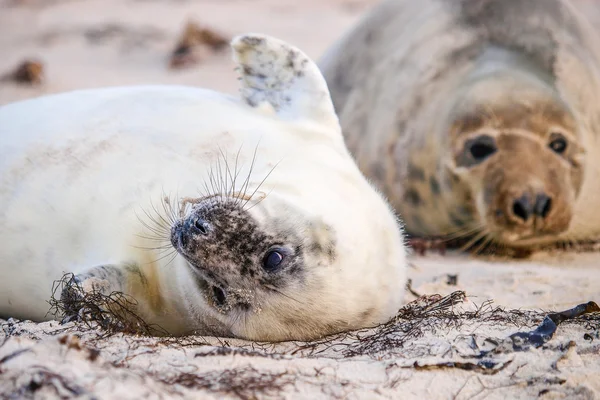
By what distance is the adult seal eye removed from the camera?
2.37m

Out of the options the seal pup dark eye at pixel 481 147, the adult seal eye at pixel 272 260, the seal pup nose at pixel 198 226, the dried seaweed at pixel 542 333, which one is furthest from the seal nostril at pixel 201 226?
the seal pup dark eye at pixel 481 147

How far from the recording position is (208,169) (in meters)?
2.84

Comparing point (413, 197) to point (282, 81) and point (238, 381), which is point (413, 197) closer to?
point (282, 81)

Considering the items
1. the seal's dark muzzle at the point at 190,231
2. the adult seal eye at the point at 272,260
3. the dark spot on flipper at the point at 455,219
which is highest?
the seal's dark muzzle at the point at 190,231

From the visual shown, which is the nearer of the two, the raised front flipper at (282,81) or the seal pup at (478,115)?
the raised front flipper at (282,81)

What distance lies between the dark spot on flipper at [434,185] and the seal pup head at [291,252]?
1.98 meters

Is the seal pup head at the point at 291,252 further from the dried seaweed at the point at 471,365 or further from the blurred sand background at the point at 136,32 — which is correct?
the blurred sand background at the point at 136,32

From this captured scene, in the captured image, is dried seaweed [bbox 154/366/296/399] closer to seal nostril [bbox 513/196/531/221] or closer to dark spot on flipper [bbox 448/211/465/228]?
seal nostril [bbox 513/196/531/221]

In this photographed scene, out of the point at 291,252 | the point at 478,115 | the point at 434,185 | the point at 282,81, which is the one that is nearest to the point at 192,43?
the point at 434,185

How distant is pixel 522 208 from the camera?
4324 millimetres

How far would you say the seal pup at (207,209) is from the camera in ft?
7.87

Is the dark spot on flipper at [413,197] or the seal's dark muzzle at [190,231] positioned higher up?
the seal's dark muzzle at [190,231]

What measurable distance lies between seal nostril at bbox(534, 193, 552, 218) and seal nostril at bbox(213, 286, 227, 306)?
230cm

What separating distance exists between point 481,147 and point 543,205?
1.57 ft
